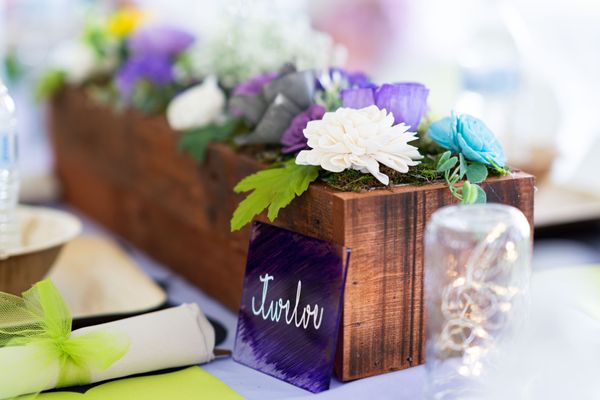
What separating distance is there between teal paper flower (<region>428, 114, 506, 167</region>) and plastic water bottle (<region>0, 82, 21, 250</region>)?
66cm

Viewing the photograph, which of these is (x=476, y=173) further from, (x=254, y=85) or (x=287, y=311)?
(x=254, y=85)

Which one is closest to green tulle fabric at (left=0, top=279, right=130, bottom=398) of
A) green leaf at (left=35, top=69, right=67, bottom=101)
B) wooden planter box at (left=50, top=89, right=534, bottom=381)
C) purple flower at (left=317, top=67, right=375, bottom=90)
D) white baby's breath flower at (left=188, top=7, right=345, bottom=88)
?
wooden planter box at (left=50, top=89, right=534, bottom=381)

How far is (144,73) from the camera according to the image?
1734 millimetres

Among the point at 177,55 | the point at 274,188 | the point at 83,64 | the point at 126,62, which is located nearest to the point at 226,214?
the point at 274,188

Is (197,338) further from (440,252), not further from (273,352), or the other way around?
(440,252)

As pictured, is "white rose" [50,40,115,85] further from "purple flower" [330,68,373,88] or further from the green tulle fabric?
the green tulle fabric

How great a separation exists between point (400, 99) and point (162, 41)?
91cm

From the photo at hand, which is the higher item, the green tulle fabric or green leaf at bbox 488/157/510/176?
green leaf at bbox 488/157/510/176

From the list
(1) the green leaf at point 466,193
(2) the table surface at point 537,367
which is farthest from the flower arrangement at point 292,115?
(2) the table surface at point 537,367

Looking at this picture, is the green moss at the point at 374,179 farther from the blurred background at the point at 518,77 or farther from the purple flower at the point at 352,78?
the blurred background at the point at 518,77

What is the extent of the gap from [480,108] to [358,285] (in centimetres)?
127

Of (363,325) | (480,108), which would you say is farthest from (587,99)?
(363,325)

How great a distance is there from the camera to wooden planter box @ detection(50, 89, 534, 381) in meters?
→ 1.04

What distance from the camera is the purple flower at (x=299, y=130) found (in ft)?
3.87
